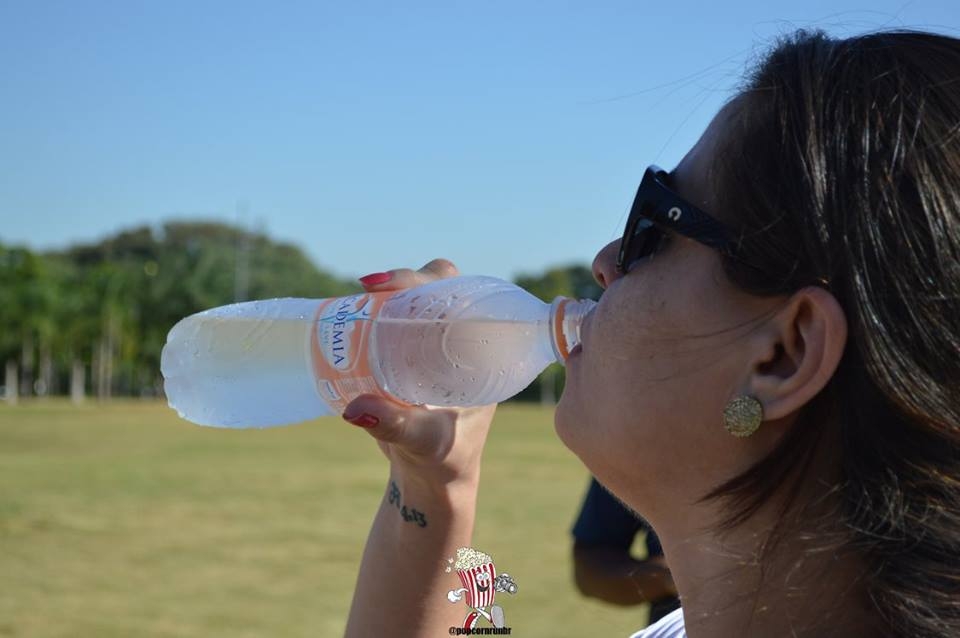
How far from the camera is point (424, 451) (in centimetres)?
238

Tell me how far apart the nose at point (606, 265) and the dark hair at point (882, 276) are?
0.28m

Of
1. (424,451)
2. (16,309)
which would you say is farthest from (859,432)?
(16,309)

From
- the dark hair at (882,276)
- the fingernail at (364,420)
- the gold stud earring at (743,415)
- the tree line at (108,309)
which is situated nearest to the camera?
the dark hair at (882,276)

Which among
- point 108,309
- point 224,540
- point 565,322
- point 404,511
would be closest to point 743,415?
point 565,322

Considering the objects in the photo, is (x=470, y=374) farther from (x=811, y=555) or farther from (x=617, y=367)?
(x=811, y=555)

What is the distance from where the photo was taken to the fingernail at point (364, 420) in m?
2.23

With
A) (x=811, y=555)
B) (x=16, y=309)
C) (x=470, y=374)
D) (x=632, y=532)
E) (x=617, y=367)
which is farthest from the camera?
(x=16, y=309)

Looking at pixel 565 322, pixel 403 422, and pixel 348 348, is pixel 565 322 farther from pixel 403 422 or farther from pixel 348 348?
pixel 348 348

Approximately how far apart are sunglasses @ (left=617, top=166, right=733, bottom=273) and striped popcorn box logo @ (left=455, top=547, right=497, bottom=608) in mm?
875

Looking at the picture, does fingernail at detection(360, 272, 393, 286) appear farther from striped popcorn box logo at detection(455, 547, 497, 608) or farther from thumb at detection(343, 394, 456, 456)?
striped popcorn box logo at detection(455, 547, 497, 608)

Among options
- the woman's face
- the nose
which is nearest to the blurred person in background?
the nose

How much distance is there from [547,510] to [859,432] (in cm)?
1475

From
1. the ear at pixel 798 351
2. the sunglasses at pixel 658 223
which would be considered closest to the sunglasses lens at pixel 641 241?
the sunglasses at pixel 658 223

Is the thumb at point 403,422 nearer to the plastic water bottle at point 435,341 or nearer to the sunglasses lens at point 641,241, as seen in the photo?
the plastic water bottle at point 435,341
